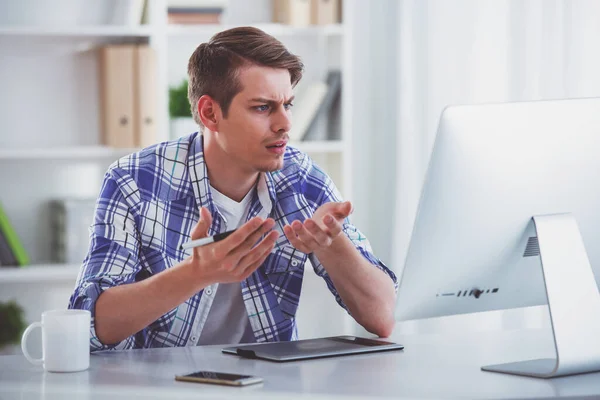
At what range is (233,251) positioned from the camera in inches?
62.4

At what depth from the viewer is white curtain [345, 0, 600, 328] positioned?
2.66 m

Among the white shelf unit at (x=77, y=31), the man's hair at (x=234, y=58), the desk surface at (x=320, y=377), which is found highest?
the white shelf unit at (x=77, y=31)

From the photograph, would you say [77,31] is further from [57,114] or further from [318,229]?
[318,229]

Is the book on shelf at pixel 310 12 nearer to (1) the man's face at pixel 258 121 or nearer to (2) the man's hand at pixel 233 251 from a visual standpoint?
(1) the man's face at pixel 258 121

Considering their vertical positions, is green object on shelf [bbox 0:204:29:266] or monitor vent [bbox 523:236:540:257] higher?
monitor vent [bbox 523:236:540:257]

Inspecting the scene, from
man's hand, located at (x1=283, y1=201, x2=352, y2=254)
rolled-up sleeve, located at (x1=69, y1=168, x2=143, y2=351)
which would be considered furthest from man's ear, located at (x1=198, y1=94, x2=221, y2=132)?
man's hand, located at (x1=283, y1=201, x2=352, y2=254)

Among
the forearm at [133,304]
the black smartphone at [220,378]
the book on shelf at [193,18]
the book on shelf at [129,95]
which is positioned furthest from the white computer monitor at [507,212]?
the book on shelf at [193,18]

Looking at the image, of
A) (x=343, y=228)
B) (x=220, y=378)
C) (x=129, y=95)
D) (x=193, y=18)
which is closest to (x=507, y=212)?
(x=220, y=378)

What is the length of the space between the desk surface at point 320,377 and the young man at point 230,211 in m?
0.23

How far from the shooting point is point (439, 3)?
10.9 ft

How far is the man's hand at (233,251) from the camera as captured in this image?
1554mm

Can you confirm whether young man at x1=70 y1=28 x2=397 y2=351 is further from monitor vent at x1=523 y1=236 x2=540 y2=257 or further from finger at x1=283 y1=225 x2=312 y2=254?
monitor vent at x1=523 y1=236 x2=540 y2=257

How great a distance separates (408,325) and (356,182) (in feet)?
2.10

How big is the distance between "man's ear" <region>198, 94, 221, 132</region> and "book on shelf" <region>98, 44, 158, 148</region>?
3.80 ft
